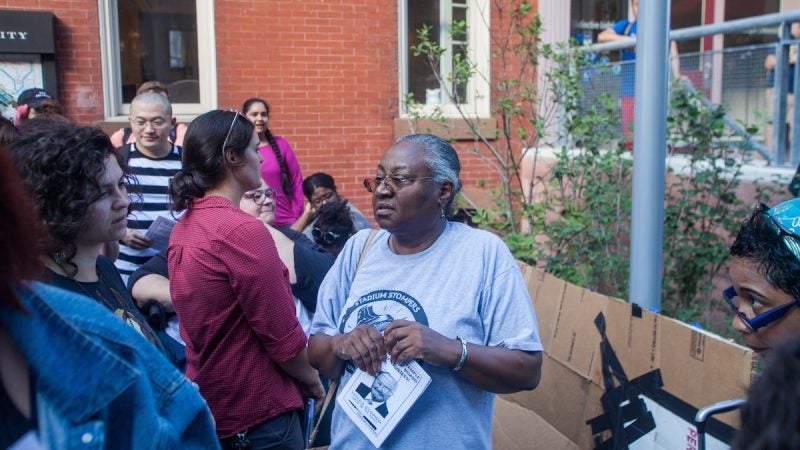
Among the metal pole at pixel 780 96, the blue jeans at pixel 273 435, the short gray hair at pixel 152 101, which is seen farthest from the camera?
the metal pole at pixel 780 96

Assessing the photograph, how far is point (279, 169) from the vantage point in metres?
6.41

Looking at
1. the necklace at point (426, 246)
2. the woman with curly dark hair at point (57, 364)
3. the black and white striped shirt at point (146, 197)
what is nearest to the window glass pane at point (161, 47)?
the black and white striped shirt at point (146, 197)

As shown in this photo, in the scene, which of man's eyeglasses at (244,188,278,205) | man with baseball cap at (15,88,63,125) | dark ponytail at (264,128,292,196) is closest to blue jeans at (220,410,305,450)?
man's eyeglasses at (244,188,278,205)

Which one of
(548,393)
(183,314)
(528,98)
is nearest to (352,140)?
(528,98)

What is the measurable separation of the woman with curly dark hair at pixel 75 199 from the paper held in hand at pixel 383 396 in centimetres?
70

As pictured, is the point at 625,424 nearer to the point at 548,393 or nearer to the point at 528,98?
the point at 548,393

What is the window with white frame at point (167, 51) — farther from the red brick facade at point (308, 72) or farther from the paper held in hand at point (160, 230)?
the paper held in hand at point (160, 230)

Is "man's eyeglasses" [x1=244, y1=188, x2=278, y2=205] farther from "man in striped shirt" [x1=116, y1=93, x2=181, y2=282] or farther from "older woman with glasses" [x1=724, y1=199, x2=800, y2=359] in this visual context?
"older woman with glasses" [x1=724, y1=199, x2=800, y2=359]

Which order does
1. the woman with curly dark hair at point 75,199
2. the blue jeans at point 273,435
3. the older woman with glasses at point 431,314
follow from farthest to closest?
the blue jeans at point 273,435, the older woman with glasses at point 431,314, the woman with curly dark hair at point 75,199

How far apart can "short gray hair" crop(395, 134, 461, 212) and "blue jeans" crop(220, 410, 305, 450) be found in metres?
1.00

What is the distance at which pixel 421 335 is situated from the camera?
228 centimetres

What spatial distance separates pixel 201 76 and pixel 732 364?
6831 millimetres

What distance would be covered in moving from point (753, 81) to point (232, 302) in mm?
4991

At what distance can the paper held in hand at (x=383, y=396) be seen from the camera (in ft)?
7.61
